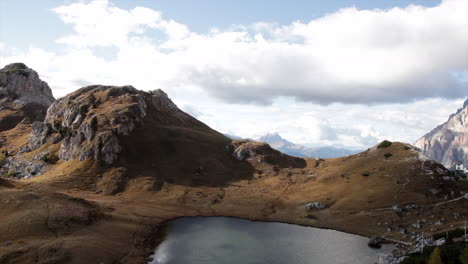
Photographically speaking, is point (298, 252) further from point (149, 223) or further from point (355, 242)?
point (149, 223)

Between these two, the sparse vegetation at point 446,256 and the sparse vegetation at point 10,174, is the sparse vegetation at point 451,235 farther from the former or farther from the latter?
the sparse vegetation at point 10,174

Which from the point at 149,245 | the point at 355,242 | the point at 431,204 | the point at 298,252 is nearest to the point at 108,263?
the point at 149,245

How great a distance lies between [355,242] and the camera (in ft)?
391

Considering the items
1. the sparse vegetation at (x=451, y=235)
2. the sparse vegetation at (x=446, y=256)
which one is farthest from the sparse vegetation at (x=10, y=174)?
the sparse vegetation at (x=451, y=235)

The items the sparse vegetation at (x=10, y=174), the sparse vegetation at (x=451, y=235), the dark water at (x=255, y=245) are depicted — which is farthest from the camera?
the sparse vegetation at (x=10, y=174)

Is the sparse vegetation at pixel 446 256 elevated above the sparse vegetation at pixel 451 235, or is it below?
above

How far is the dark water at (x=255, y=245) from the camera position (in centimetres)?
9731

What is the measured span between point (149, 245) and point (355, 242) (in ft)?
247

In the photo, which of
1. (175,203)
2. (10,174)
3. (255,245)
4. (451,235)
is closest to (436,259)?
(451,235)

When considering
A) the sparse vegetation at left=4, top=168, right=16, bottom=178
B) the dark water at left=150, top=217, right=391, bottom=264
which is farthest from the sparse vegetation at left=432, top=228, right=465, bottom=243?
the sparse vegetation at left=4, top=168, right=16, bottom=178

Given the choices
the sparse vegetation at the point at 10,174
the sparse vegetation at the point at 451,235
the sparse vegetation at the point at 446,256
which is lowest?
the sparse vegetation at the point at 451,235

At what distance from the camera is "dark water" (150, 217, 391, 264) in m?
97.3

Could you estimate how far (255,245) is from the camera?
111062 millimetres

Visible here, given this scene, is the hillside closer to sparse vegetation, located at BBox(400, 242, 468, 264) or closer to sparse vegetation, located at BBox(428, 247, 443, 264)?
sparse vegetation, located at BBox(400, 242, 468, 264)
